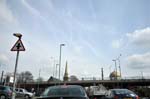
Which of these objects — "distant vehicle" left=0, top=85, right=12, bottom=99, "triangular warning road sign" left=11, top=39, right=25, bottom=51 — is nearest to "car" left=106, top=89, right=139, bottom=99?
"triangular warning road sign" left=11, top=39, right=25, bottom=51

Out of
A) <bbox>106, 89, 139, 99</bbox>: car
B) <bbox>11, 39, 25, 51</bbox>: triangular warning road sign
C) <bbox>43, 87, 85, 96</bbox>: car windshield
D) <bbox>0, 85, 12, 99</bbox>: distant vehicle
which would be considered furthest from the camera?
<bbox>0, 85, 12, 99</bbox>: distant vehicle

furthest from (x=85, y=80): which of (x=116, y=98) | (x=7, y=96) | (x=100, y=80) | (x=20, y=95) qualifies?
(x=116, y=98)

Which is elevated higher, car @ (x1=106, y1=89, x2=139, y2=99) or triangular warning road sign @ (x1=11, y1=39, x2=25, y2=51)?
triangular warning road sign @ (x1=11, y1=39, x2=25, y2=51)

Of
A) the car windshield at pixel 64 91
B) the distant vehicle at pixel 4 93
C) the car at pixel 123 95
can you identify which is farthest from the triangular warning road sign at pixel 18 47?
the distant vehicle at pixel 4 93

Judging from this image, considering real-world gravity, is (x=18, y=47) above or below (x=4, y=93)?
above

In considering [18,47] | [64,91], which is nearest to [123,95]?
[18,47]

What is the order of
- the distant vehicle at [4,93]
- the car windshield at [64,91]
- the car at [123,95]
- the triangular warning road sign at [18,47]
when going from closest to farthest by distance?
→ the car windshield at [64,91] → the triangular warning road sign at [18,47] → the car at [123,95] → the distant vehicle at [4,93]

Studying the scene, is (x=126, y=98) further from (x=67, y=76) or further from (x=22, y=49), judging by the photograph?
(x=67, y=76)

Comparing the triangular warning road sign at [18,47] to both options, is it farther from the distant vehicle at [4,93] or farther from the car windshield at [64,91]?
the distant vehicle at [4,93]

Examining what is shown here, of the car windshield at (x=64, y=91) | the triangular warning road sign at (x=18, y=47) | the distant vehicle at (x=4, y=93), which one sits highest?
the triangular warning road sign at (x=18, y=47)

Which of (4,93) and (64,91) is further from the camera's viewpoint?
(4,93)

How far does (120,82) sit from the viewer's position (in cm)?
8075

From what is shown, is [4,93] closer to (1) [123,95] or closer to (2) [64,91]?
(1) [123,95]

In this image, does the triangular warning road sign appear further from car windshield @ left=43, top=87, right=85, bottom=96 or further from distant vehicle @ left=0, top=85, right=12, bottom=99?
distant vehicle @ left=0, top=85, right=12, bottom=99
